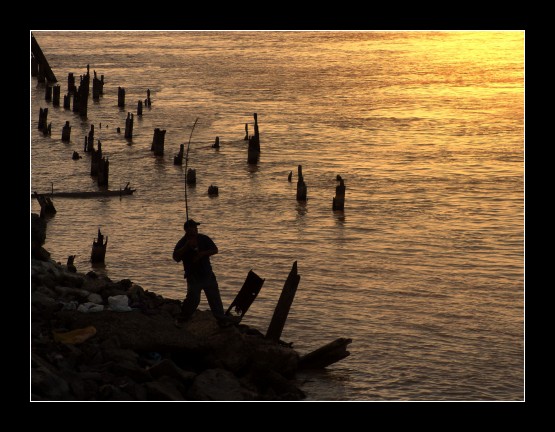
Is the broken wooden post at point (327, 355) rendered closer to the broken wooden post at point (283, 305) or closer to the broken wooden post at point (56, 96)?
the broken wooden post at point (283, 305)

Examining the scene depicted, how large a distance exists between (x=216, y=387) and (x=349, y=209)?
2255 cm

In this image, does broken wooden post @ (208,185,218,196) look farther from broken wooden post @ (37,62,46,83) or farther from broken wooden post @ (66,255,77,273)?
broken wooden post @ (37,62,46,83)

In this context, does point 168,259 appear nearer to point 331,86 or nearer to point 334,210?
point 334,210

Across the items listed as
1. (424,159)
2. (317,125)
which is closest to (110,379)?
Answer: (424,159)

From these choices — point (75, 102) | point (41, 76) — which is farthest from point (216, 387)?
point (41, 76)

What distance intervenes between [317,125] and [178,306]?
37251mm

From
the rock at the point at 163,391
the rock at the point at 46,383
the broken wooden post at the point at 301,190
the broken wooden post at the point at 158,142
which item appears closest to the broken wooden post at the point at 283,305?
the rock at the point at 163,391

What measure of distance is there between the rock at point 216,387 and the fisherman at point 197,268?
1489 mm

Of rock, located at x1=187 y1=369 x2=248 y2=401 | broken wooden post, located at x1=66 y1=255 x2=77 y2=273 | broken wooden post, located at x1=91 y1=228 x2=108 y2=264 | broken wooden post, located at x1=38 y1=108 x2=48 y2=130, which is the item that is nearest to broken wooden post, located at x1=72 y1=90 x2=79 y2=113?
broken wooden post, located at x1=38 y1=108 x2=48 y2=130

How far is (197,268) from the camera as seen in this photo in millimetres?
17250

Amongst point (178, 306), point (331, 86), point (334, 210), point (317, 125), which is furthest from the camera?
point (331, 86)

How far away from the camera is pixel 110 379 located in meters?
14.7

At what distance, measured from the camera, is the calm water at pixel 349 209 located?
2294cm
